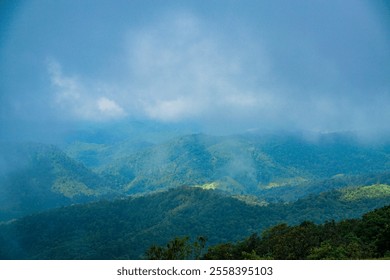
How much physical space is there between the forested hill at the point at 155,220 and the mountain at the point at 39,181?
18826 millimetres

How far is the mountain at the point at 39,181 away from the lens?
7350cm

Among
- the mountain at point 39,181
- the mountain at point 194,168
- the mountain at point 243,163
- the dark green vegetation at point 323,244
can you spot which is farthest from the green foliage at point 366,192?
the mountain at point 39,181

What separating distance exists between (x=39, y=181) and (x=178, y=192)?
3714cm

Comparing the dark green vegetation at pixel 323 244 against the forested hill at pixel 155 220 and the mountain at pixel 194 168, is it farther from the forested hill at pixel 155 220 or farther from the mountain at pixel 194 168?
the mountain at pixel 194 168

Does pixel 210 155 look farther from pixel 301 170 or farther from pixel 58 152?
pixel 58 152

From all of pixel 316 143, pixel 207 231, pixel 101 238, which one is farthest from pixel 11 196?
pixel 316 143

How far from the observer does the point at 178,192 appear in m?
54.4

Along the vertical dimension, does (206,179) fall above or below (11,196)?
above

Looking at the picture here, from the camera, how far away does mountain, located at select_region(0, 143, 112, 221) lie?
73.5 m

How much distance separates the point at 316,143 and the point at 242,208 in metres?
116

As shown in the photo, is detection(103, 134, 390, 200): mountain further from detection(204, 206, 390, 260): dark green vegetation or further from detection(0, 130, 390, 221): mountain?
detection(204, 206, 390, 260): dark green vegetation

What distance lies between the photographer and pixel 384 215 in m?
14.9

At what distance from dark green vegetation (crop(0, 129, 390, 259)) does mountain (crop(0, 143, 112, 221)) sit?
0.65 ft
